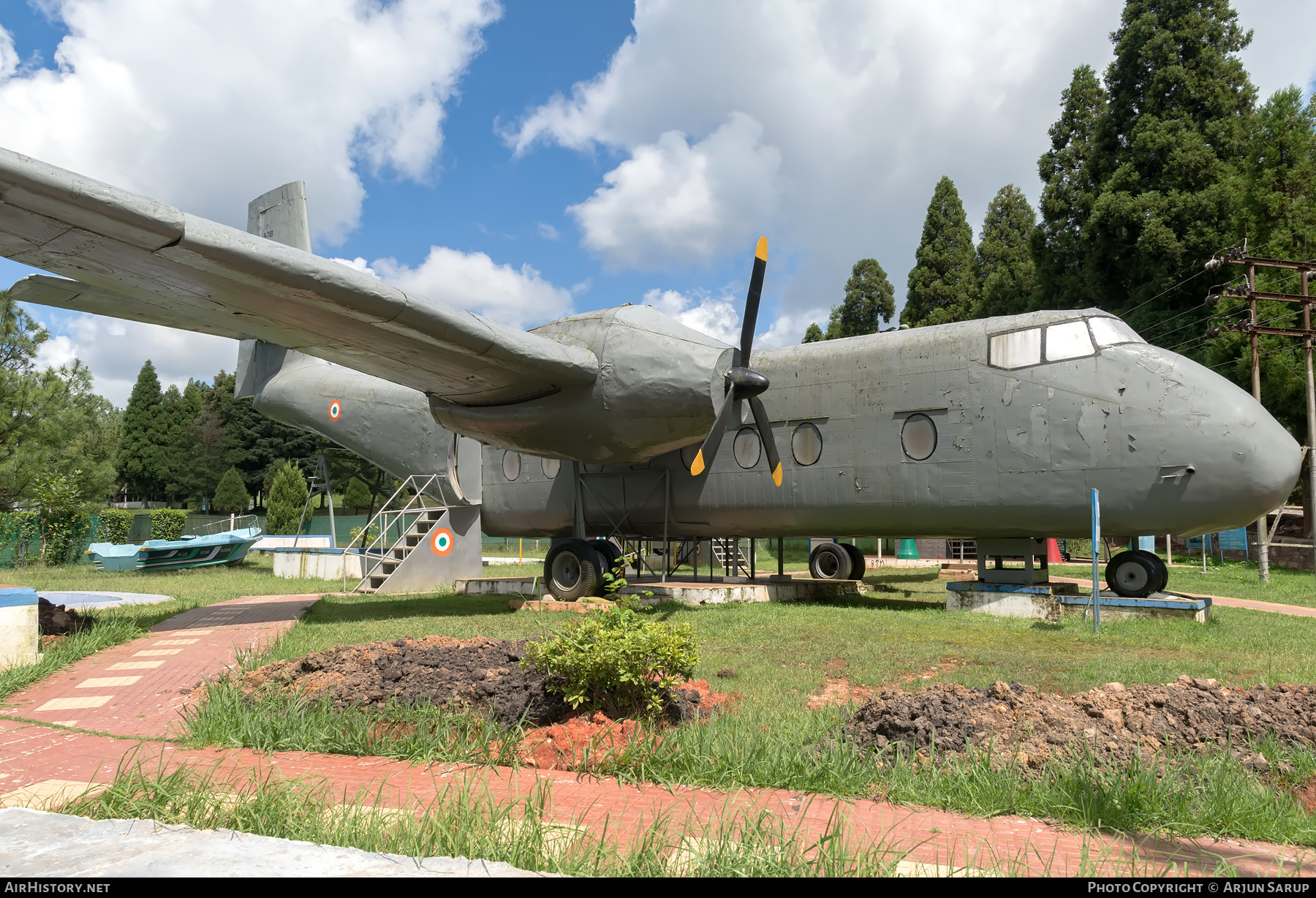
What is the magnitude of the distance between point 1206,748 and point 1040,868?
92.8 inches

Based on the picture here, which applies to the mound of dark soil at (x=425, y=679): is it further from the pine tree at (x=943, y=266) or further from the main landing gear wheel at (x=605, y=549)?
the pine tree at (x=943, y=266)

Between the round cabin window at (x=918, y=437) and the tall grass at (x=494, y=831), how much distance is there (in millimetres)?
9497

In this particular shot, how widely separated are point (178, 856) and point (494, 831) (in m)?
1.23

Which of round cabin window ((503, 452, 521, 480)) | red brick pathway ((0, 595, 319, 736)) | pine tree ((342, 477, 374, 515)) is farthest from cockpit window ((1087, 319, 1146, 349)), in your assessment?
pine tree ((342, 477, 374, 515))

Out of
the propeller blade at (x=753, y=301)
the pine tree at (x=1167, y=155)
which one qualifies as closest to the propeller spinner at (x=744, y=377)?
the propeller blade at (x=753, y=301)

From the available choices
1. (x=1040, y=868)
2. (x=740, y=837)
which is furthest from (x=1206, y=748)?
(x=740, y=837)

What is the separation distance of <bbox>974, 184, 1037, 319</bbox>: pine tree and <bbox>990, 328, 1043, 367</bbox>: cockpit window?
29293mm

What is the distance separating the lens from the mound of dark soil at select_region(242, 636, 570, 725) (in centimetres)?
594

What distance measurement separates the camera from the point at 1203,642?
9422 millimetres

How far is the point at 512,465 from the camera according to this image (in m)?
17.1

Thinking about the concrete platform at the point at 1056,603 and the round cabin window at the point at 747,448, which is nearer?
the concrete platform at the point at 1056,603

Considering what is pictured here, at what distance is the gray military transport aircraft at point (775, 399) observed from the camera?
30.6 feet

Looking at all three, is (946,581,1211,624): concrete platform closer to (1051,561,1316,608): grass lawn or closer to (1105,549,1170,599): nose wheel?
(1105,549,1170,599): nose wheel

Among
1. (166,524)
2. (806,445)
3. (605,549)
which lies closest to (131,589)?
(605,549)
